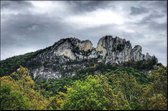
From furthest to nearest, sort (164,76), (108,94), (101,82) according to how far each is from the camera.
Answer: (101,82), (108,94), (164,76)

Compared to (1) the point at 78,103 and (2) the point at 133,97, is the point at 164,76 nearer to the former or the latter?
(1) the point at 78,103

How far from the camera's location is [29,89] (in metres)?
102

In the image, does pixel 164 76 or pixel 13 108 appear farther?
pixel 13 108

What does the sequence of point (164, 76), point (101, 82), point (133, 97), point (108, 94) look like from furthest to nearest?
point (133, 97) → point (101, 82) → point (108, 94) → point (164, 76)

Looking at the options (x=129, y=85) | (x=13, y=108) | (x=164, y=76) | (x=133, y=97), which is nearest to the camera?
(x=164, y=76)

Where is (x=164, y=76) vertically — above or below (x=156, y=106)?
above

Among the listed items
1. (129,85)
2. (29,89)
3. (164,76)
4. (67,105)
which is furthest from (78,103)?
(129,85)

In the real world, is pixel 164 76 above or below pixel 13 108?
above

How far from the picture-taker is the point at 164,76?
7500 centimetres

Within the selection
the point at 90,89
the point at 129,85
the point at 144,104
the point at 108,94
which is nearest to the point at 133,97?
the point at 129,85

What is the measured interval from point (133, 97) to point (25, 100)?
29634 millimetres

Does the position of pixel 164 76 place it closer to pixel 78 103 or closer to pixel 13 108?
pixel 78 103

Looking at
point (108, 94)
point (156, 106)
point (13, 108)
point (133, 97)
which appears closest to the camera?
point (156, 106)

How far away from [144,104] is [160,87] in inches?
151
